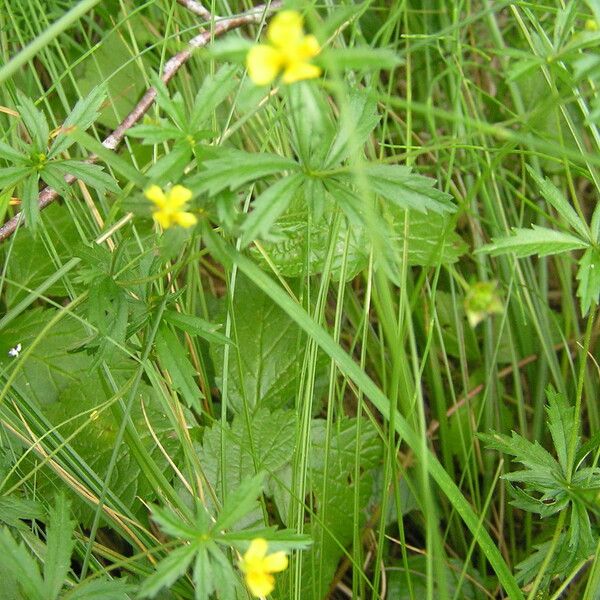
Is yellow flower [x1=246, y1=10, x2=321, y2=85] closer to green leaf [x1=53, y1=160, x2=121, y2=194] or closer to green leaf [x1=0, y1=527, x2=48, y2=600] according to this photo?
green leaf [x1=53, y1=160, x2=121, y2=194]

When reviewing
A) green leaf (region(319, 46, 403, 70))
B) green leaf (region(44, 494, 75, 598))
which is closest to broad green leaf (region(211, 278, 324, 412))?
green leaf (region(44, 494, 75, 598))

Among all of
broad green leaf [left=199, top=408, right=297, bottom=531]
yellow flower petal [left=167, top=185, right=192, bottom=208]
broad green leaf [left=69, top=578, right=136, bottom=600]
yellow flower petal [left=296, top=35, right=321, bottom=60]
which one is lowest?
broad green leaf [left=199, top=408, right=297, bottom=531]

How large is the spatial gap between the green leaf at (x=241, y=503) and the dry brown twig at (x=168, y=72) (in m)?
0.62

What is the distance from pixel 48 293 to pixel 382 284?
3.04 feet

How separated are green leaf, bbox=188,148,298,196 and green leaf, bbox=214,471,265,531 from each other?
1.20 feet

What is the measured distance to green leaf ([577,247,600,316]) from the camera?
3.10ft

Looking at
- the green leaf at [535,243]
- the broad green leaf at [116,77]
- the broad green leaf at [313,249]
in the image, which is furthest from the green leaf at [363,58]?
the broad green leaf at [116,77]

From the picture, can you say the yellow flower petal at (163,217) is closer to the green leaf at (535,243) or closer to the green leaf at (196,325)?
the green leaf at (196,325)

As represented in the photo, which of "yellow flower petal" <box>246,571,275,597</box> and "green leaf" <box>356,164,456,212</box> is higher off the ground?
"green leaf" <box>356,164,456,212</box>

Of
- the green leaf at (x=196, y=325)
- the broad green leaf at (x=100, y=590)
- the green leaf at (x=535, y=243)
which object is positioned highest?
the green leaf at (x=196, y=325)

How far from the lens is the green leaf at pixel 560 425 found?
117 centimetres

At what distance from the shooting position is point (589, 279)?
0.98 meters

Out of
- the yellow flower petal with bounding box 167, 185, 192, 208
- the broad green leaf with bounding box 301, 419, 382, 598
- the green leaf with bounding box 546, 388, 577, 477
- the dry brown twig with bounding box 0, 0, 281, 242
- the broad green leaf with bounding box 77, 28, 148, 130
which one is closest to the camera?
the yellow flower petal with bounding box 167, 185, 192, 208

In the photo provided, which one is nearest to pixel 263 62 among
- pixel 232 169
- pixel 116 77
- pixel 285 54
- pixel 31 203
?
pixel 285 54
